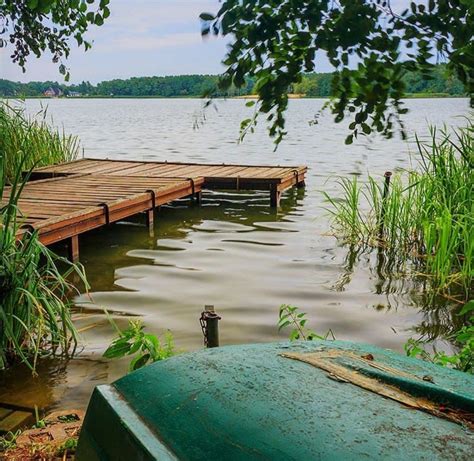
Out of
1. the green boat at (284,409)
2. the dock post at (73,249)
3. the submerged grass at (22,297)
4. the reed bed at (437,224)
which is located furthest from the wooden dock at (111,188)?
the green boat at (284,409)

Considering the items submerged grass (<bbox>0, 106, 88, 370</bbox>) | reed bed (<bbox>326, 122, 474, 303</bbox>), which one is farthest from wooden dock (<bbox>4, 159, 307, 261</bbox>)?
reed bed (<bbox>326, 122, 474, 303</bbox>)

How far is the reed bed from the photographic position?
6.48 metres

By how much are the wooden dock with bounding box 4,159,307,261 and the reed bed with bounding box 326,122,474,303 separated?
3080 mm

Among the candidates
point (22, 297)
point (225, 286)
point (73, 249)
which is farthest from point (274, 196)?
point (22, 297)

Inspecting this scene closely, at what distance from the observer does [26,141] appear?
10695 millimetres

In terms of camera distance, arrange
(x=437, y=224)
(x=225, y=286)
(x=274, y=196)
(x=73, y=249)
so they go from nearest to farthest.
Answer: (x=437, y=224) < (x=225, y=286) < (x=73, y=249) < (x=274, y=196)

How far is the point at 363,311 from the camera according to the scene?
21.6ft

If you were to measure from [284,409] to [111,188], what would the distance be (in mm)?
8547

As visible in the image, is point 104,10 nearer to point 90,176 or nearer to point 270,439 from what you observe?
point 270,439

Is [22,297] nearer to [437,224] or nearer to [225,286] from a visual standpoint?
[225,286]

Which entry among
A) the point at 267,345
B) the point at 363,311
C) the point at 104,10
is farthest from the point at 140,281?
the point at 267,345

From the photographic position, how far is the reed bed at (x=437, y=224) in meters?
6.48

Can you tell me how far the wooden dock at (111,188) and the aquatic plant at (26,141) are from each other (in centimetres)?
30

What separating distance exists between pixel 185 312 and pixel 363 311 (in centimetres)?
176
